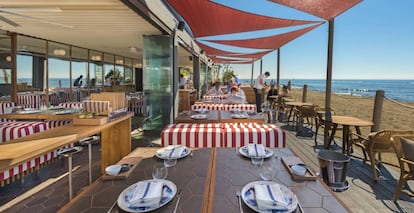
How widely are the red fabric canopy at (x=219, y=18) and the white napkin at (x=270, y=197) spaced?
3.77 metres

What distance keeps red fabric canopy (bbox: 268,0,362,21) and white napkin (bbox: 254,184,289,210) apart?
3376 millimetres

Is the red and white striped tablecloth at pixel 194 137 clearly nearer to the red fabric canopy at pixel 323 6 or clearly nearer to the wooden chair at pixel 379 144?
the wooden chair at pixel 379 144

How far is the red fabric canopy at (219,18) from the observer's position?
4.59m

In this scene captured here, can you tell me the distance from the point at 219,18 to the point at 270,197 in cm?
476

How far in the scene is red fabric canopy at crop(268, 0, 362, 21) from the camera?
3607 millimetres

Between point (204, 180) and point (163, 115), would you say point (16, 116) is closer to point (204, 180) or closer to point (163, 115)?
point (163, 115)

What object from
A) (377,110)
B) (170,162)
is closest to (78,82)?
(170,162)

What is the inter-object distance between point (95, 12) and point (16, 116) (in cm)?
218

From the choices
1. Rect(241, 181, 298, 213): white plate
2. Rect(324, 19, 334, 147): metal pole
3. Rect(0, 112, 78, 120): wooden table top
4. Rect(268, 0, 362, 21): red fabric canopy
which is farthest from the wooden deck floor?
Rect(0, 112, 78, 120): wooden table top

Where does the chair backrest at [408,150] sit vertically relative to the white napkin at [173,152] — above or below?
below

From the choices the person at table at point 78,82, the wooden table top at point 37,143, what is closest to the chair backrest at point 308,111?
the wooden table top at point 37,143

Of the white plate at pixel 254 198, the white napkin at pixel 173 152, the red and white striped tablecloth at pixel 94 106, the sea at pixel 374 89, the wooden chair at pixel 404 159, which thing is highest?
the sea at pixel 374 89

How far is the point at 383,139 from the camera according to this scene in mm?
3281

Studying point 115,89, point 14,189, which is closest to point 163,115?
point 14,189
